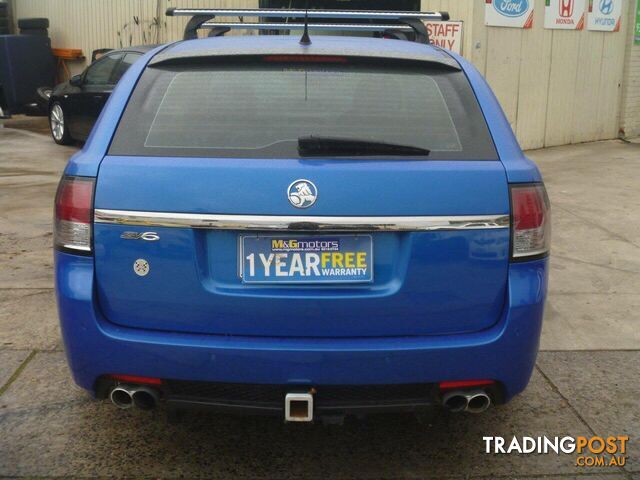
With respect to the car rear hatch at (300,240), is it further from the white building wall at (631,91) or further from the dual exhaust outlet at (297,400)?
the white building wall at (631,91)

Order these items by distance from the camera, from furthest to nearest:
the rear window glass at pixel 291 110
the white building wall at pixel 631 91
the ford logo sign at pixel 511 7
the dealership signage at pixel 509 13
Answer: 1. the white building wall at pixel 631 91
2. the ford logo sign at pixel 511 7
3. the dealership signage at pixel 509 13
4. the rear window glass at pixel 291 110

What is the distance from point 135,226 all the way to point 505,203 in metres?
1.33

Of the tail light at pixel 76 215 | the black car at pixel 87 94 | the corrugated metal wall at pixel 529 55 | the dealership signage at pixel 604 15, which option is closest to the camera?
the tail light at pixel 76 215

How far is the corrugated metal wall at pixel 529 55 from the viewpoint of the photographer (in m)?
12.1

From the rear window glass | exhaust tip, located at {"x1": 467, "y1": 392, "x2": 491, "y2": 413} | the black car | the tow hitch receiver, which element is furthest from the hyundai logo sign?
the tow hitch receiver

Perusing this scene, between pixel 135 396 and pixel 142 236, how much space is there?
627 millimetres

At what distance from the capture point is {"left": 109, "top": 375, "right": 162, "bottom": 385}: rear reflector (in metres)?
2.97

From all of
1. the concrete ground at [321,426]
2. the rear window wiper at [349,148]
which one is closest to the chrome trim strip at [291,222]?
the rear window wiper at [349,148]

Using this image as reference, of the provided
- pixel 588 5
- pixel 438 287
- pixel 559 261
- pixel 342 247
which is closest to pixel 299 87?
pixel 342 247

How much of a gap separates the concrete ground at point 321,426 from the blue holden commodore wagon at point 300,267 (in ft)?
1.62

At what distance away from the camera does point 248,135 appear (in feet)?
10.1

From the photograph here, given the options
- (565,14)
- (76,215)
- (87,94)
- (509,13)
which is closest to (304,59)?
(76,215)

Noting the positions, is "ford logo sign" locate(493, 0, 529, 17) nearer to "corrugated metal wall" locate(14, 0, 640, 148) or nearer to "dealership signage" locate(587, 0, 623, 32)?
"corrugated metal wall" locate(14, 0, 640, 148)

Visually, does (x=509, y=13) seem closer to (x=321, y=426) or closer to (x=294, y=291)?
(x=321, y=426)
